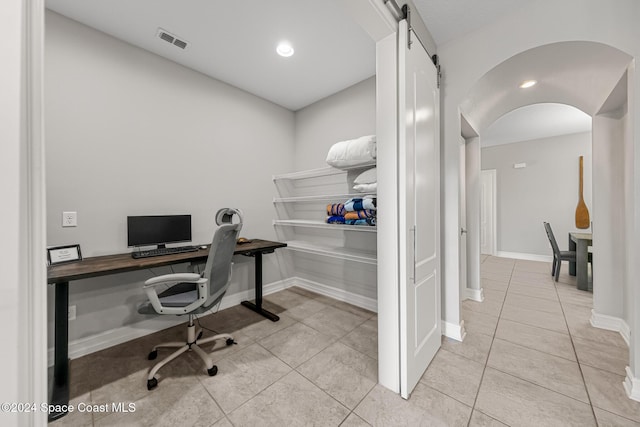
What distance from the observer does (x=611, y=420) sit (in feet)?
4.34

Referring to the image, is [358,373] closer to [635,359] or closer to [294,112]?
[635,359]

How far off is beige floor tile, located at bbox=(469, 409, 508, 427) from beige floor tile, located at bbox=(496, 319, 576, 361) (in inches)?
40.8

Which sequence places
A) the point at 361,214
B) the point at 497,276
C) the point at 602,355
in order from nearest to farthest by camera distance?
the point at 602,355
the point at 361,214
the point at 497,276

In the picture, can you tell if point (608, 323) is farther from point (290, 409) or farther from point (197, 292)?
point (197, 292)

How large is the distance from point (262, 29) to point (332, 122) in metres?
1.34

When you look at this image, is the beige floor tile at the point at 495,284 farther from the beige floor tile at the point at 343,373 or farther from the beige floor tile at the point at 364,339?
the beige floor tile at the point at 343,373

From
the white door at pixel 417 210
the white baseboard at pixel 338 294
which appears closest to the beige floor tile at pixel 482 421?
the white door at pixel 417 210

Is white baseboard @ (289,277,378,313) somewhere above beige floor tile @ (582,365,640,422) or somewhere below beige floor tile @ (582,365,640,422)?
above

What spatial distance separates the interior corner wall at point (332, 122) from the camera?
2.81m

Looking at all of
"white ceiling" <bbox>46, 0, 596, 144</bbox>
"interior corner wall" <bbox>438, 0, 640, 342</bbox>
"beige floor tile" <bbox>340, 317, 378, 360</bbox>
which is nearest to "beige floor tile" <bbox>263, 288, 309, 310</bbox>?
"beige floor tile" <bbox>340, 317, 378, 360</bbox>

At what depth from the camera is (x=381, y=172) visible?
154cm

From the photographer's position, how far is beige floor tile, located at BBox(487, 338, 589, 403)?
1.56 m

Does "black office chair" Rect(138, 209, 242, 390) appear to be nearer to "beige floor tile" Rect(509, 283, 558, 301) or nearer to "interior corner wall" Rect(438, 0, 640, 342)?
"interior corner wall" Rect(438, 0, 640, 342)

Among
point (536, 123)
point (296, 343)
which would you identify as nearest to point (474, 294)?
point (296, 343)
